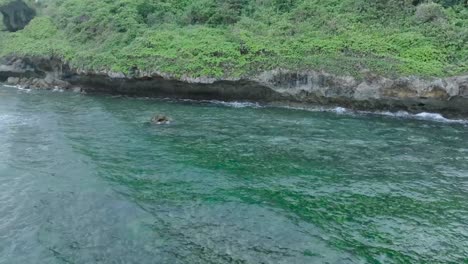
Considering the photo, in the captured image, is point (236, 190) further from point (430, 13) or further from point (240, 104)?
point (430, 13)

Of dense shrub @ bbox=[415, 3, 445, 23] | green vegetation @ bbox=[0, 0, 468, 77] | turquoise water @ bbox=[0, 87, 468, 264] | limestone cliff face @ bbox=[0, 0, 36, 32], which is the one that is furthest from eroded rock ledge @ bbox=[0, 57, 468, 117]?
limestone cliff face @ bbox=[0, 0, 36, 32]

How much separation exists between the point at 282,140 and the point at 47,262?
35.6 feet

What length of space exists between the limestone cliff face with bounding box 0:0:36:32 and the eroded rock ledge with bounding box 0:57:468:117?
53.7 ft

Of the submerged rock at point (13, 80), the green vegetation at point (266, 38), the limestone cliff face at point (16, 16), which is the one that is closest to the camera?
the green vegetation at point (266, 38)

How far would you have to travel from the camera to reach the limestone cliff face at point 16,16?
42.8 m

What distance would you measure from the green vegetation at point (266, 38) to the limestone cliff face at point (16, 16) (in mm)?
8687

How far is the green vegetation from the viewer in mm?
23188

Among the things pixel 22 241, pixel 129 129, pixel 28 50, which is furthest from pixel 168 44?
pixel 22 241

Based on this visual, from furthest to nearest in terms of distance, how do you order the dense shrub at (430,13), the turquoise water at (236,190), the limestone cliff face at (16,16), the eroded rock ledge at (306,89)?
the limestone cliff face at (16,16), the dense shrub at (430,13), the eroded rock ledge at (306,89), the turquoise water at (236,190)

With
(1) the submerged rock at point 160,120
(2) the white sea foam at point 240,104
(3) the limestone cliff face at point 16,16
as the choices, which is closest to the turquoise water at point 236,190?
(1) the submerged rock at point 160,120

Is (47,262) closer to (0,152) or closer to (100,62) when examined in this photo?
(0,152)

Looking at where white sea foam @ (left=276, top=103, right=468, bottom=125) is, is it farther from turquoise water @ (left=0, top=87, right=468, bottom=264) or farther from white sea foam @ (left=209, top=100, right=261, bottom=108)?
white sea foam @ (left=209, top=100, right=261, bottom=108)

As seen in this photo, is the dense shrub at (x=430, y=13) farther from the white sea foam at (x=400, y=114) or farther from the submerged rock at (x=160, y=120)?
the submerged rock at (x=160, y=120)

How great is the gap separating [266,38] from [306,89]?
17.2ft
